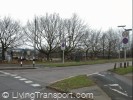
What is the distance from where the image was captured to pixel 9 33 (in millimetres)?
51531

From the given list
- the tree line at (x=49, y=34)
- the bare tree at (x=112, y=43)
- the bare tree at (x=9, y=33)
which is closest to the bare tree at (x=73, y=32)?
the tree line at (x=49, y=34)

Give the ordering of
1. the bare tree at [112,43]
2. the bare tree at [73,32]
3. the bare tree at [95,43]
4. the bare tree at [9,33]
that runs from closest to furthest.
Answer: the bare tree at [9,33]
the bare tree at [73,32]
the bare tree at [95,43]
the bare tree at [112,43]

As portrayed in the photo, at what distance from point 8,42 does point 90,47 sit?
93.3 ft

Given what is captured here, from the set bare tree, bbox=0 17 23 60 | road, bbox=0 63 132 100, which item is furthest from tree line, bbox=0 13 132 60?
road, bbox=0 63 132 100

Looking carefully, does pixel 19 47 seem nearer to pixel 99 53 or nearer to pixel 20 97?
pixel 99 53

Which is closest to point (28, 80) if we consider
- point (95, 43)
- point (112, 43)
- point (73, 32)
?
point (73, 32)

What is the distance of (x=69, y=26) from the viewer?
203 ft

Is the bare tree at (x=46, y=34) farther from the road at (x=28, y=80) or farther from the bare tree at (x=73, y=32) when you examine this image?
the road at (x=28, y=80)

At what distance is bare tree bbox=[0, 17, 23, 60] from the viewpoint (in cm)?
5027

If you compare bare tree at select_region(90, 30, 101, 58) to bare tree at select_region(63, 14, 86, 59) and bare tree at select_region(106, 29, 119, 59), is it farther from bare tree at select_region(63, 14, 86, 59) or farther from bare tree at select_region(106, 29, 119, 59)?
bare tree at select_region(63, 14, 86, 59)

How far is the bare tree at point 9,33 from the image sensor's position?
165 feet

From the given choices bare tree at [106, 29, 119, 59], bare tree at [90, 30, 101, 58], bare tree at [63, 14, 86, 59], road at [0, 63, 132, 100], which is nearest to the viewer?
road at [0, 63, 132, 100]

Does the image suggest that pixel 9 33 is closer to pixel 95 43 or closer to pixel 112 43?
pixel 95 43

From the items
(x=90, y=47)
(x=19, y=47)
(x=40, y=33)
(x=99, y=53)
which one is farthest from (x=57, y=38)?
(x=99, y=53)
